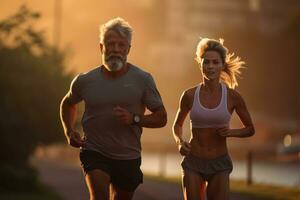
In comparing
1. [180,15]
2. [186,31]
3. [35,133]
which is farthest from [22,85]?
[180,15]

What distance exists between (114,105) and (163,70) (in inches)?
5596

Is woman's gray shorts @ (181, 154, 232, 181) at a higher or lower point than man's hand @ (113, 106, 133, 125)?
lower

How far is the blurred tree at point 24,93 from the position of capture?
23234mm

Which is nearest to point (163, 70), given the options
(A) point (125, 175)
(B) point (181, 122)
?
(B) point (181, 122)

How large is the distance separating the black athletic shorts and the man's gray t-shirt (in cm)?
5

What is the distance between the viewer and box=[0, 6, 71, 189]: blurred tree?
2323 cm

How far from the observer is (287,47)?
258ft

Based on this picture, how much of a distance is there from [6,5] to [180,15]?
169m

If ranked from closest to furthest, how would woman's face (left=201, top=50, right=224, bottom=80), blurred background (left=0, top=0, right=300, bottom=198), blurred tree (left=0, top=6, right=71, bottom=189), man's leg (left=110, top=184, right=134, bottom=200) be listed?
man's leg (left=110, top=184, right=134, bottom=200) < woman's face (left=201, top=50, right=224, bottom=80) < blurred tree (left=0, top=6, right=71, bottom=189) < blurred background (left=0, top=0, right=300, bottom=198)

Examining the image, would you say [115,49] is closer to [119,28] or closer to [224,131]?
[119,28]

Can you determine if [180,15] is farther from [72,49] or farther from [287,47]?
[72,49]

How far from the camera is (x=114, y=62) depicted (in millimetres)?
7930

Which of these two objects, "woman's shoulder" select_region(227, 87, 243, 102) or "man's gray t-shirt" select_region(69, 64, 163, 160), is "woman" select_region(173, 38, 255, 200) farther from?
"man's gray t-shirt" select_region(69, 64, 163, 160)

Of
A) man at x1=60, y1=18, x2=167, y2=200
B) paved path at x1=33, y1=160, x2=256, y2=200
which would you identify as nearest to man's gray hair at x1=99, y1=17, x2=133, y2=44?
man at x1=60, y1=18, x2=167, y2=200
